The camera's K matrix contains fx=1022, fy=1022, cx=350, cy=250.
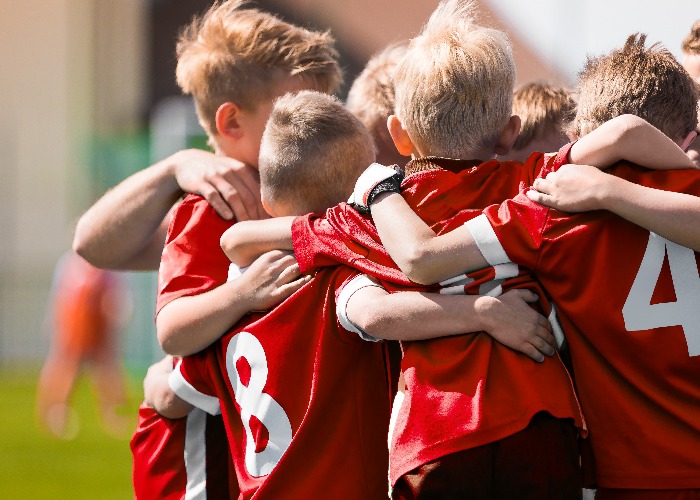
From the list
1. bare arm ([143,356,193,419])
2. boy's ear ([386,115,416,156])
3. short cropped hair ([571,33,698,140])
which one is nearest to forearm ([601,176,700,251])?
short cropped hair ([571,33,698,140])

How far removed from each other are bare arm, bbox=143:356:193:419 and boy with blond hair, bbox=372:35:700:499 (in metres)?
0.85

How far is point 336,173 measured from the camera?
224 centimetres

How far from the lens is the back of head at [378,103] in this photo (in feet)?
9.55

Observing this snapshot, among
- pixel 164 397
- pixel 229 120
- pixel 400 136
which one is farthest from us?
pixel 229 120

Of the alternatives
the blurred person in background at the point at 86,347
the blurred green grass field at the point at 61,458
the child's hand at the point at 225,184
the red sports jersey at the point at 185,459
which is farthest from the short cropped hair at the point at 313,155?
the blurred person in background at the point at 86,347

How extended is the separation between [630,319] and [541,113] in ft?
3.27

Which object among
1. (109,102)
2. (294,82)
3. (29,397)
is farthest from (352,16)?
(294,82)

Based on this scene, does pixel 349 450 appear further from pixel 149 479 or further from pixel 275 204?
pixel 149 479

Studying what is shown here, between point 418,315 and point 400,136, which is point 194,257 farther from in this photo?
point 418,315

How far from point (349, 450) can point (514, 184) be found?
2.12ft

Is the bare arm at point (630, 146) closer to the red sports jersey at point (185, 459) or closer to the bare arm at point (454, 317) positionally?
the bare arm at point (454, 317)

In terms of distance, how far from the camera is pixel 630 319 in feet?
6.20

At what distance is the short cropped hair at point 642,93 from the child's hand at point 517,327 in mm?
419

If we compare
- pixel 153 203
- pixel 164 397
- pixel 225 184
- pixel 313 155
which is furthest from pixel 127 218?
pixel 313 155
